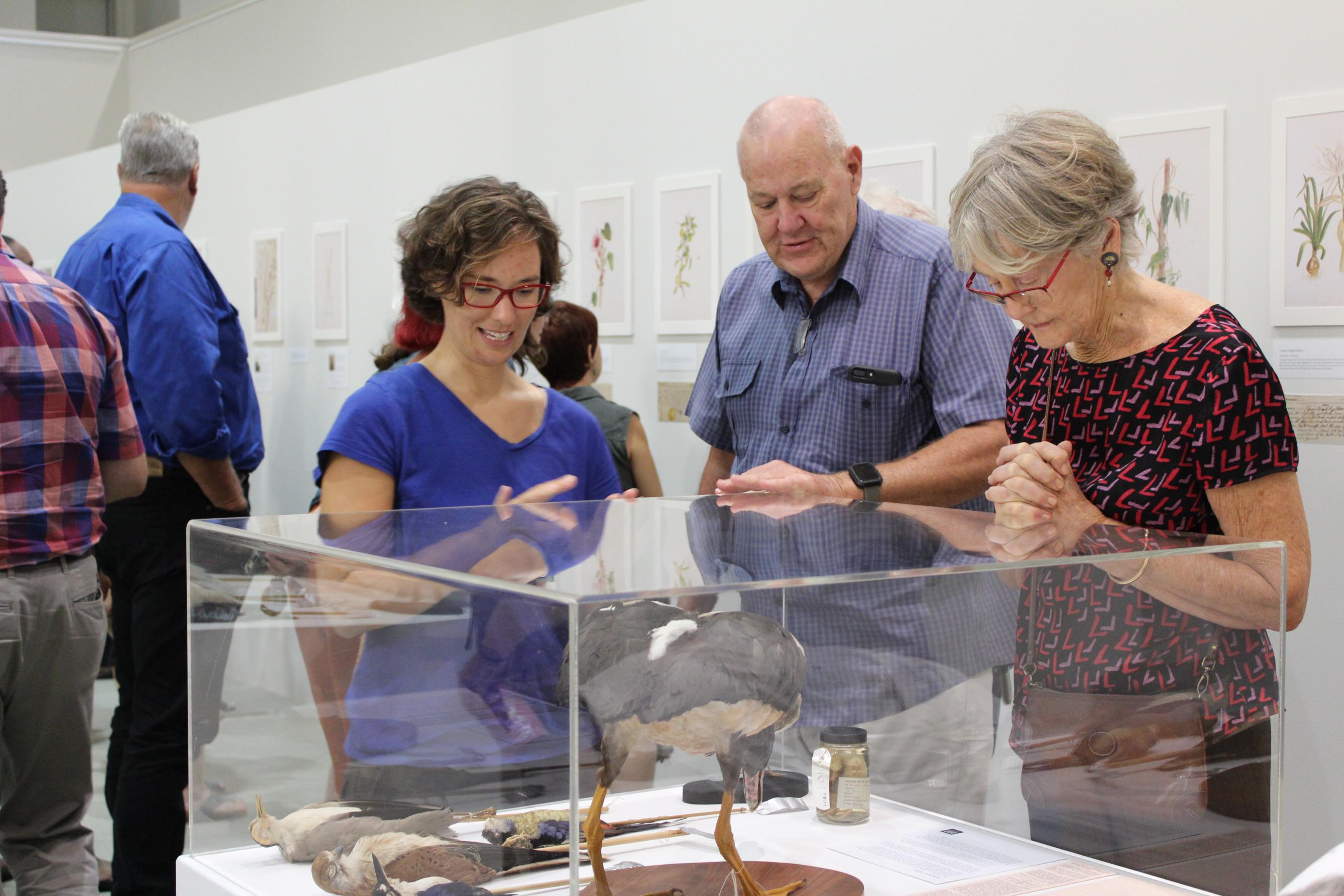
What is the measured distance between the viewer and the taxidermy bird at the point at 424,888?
1429mm

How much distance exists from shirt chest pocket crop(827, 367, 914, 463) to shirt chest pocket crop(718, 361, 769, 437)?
213 millimetres

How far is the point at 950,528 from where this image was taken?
5.91 feet

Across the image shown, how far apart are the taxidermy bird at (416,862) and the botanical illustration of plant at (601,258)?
4113 mm

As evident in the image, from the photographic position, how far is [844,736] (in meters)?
1.62

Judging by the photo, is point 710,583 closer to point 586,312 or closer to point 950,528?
point 950,528

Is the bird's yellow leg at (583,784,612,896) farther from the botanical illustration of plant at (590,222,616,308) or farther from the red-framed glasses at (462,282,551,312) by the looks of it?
the botanical illustration of plant at (590,222,616,308)

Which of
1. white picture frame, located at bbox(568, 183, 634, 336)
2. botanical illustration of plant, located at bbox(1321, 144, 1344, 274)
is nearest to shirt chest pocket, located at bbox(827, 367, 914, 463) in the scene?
botanical illustration of plant, located at bbox(1321, 144, 1344, 274)

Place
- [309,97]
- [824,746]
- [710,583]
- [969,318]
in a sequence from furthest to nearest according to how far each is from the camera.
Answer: [309,97]
[969,318]
[824,746]
[710,583]

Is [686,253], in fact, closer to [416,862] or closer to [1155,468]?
[1155,468]

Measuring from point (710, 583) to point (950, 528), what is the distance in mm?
625

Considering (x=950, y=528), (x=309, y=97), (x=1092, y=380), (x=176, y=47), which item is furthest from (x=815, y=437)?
(x=176, y=47)

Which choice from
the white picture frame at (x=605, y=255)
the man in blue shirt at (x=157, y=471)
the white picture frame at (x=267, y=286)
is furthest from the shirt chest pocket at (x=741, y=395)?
the white picture frame at (x=267, y=286)

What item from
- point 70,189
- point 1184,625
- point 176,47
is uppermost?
point 176,47

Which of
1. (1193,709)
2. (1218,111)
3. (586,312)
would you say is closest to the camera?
(1193,709)
